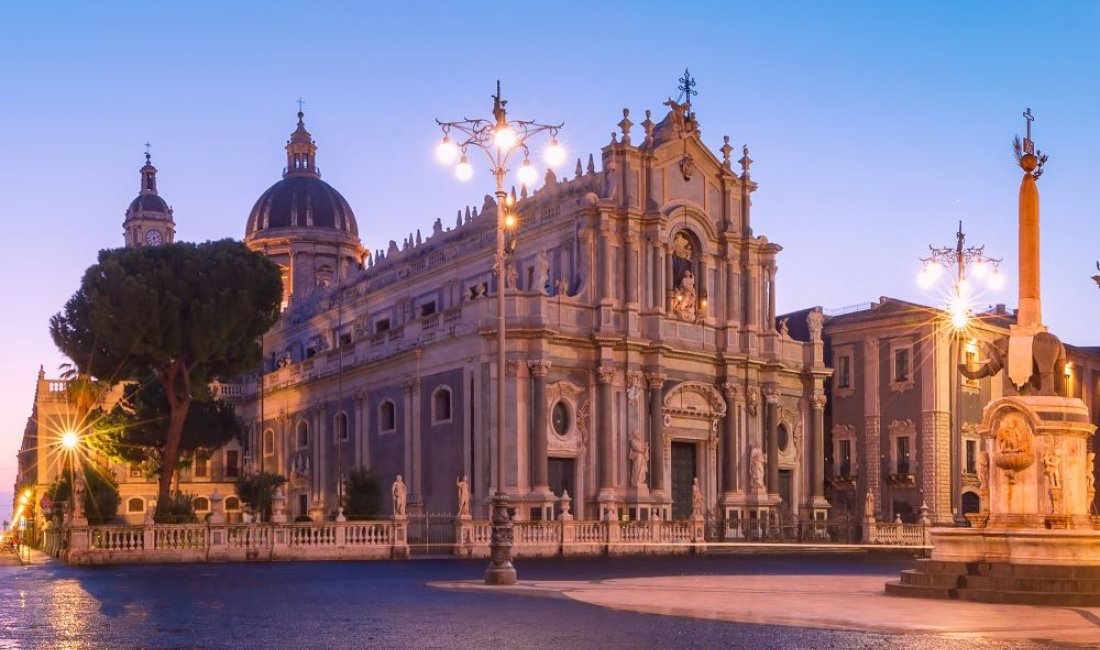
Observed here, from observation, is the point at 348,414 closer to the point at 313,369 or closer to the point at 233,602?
the point at 313,369

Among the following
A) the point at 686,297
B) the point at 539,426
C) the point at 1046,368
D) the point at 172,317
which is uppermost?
the point at 686,297

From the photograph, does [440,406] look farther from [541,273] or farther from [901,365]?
[901,365]

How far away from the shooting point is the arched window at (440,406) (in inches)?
1870

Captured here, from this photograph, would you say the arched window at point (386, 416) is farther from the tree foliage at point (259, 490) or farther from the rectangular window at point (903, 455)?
the rectangular window at point (903, 455)

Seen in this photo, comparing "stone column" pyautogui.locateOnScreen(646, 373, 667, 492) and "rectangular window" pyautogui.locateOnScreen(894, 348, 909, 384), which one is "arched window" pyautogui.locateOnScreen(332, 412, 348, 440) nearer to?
"stone column" pyautogui.locateOnScreen(646, 373, 667, 492)

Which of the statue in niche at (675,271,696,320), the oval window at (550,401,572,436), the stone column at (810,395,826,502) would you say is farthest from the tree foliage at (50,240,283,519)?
the stone column at (810,395,826,502)

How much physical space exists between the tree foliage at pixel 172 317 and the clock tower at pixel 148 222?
4397 cm

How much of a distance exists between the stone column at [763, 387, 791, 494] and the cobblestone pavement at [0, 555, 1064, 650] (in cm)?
2483

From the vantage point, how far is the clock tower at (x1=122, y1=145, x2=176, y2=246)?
91312mm

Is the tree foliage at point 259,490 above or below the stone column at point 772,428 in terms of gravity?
below

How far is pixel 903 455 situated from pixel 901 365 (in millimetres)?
3902

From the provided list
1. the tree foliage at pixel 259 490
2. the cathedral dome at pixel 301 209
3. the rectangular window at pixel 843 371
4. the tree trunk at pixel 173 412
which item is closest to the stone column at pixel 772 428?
the rectangular window at pixel 843 371

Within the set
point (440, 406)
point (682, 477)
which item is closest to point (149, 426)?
point (440, 406)

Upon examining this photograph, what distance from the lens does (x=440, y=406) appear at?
47.9 metres
